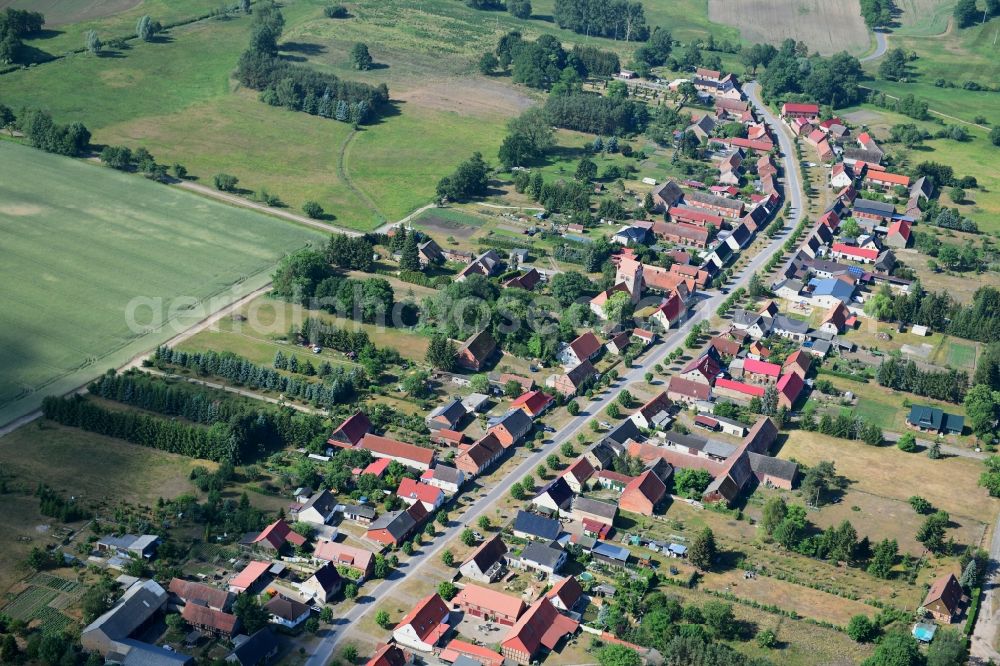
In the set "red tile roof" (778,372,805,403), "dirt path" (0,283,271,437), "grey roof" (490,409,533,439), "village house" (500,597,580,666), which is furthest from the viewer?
"red tile roof" (778,372,805,403)

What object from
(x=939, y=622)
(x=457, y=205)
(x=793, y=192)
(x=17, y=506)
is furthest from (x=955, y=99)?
(x=17, y=506)

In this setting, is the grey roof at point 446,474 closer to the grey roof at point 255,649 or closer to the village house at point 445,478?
the village house at point 445,478

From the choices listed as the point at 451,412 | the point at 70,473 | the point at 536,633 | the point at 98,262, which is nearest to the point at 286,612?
the point at 536,633

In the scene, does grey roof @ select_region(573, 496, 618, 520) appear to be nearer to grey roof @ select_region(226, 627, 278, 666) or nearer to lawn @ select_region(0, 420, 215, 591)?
grey roof @ select_region(226, 627, 278, 666)

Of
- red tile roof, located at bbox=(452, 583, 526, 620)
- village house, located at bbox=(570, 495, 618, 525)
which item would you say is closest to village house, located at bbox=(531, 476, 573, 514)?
village house, located at bbox=(570, 495, 618, 525)

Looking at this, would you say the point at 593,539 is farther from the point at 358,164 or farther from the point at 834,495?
the point at 358,164

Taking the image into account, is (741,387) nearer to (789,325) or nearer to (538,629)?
(789,325)
